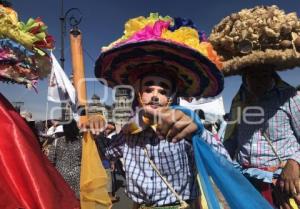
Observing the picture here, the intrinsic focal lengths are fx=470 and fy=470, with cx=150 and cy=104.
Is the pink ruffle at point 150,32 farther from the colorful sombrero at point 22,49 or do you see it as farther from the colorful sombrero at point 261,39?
the colorful sombrero at point 22,49

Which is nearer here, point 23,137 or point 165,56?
point 165,56

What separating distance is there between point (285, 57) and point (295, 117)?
0.46m

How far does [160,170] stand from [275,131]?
101 centimetres

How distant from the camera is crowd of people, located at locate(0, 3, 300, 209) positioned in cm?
297

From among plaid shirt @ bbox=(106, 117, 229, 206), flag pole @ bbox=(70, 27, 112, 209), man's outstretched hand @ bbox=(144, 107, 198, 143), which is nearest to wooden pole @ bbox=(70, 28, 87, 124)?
flag pole @ bbox=(70, 27, 112, 209)

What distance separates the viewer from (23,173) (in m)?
3.07

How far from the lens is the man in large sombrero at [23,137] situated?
3010mm

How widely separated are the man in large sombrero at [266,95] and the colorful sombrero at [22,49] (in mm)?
1290

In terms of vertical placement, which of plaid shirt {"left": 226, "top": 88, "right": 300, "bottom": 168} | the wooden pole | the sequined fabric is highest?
the wooden pole

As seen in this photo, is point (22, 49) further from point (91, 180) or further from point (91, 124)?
point (91, 180)

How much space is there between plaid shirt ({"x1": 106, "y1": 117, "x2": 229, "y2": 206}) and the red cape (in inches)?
21.3

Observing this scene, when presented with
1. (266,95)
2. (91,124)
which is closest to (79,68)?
(91,124)

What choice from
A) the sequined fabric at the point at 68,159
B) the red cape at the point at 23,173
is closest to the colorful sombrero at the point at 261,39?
the red cape at the point at 23,173

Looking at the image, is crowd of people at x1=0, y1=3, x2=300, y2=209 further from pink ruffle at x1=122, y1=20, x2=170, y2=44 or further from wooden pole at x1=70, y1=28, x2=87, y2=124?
wooden pole at x1=70, y1=28, x2=87, y2=124
